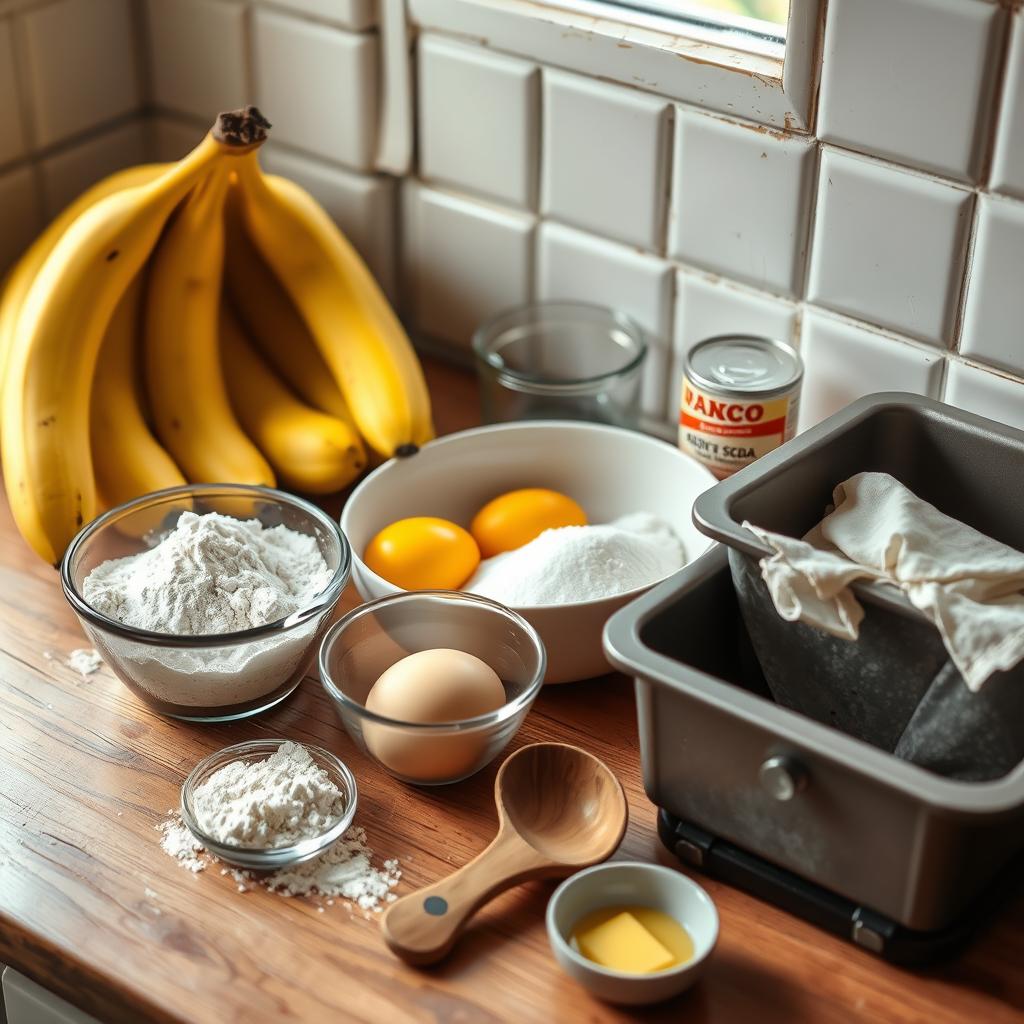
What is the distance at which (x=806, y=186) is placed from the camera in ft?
3.03

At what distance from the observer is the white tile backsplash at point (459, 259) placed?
1.11 meters

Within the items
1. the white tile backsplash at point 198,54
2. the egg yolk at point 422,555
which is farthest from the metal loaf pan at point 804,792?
the white tile backsplash at point 198,54

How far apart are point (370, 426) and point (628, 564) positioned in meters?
0.24

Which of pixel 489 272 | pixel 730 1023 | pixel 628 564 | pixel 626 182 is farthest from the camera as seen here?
pixel 489 272

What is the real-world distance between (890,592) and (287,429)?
515 mm

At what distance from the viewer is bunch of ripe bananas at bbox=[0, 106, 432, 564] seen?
95 cm

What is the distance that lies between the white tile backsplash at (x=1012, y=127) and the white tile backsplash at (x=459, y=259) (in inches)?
15.1

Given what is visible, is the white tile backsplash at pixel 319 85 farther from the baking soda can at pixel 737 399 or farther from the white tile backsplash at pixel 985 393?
the white tile backsplash at pixel 985 393

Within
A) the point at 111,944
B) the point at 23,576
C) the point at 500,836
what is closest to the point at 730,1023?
the point at 500,836

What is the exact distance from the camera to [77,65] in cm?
117

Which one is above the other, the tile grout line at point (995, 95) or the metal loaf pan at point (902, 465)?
the tile grout line at point (995, 95)

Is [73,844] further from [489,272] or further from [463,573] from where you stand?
[489,272]

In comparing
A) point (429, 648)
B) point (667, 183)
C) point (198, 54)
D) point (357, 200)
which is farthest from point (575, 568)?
point (198, 54)

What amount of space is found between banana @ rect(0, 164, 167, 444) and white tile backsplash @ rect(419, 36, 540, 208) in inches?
8.5
